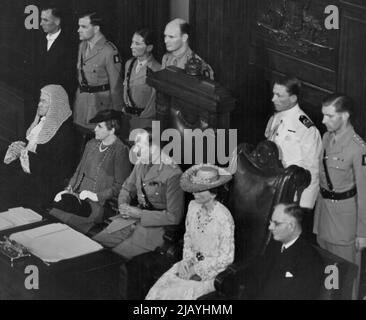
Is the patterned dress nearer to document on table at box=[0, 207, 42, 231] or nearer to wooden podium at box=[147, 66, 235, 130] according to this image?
wooden podium at box=[147, 66, 235, 130]

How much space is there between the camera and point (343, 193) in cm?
676

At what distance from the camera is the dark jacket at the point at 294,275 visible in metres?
6.12

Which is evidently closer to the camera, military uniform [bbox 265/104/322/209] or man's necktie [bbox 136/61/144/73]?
military uniform [bbox 265/104/322/209]

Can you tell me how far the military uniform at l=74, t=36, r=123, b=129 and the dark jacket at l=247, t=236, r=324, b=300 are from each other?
3.15 meters

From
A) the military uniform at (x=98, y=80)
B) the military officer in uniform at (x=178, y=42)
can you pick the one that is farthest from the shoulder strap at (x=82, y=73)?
the military officer in uniform at (x=178, y=42)

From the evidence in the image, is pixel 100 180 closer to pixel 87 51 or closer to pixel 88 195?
pixel 88 195

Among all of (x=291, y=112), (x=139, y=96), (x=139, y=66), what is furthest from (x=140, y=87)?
(x=291, y=112)

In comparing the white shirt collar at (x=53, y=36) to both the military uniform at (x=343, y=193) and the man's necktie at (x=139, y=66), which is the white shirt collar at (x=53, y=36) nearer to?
the man's necktie at (x=139, y=66)

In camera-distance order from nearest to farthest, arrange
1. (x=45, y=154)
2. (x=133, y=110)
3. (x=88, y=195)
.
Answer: (x=88, y=195)
(x=45, y=154)
(x=133, y=110)

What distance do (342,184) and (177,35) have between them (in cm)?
222

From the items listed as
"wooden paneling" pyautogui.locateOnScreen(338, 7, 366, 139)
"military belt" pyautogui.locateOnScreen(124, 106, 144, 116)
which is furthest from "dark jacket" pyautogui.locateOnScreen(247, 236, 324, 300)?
"military belt" pyautogui.locateOnScreen(124, 106, 144, 116)

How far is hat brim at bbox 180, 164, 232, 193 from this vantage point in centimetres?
645

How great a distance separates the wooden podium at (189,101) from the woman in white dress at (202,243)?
1.55ft

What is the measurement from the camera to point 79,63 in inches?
354
